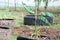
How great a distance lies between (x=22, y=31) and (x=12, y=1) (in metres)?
5.90

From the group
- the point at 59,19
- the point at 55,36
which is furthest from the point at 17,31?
the point at 59,19

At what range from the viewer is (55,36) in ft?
17.1

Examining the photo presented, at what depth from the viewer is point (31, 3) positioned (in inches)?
441

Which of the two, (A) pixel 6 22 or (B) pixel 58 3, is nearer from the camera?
(A) pixel 6 22

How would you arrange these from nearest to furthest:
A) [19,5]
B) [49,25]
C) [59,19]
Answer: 1. [49,25]
2. [59,19]
3. [19,5]

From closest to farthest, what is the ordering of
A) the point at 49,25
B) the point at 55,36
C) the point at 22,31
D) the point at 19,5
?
Result: the point at 55,36 < the point at 22,31 < the point at 49,25 < the point at 19,5

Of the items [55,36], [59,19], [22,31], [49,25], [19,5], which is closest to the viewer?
[55,36]

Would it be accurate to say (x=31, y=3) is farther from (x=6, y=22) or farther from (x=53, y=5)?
(x=6, y=22)

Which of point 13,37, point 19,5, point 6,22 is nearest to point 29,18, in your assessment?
point 6,22

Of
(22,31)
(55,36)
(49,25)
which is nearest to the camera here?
(55,36)

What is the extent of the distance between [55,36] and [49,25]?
1.71 meters

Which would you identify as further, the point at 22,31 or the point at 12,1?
the point at 12,1

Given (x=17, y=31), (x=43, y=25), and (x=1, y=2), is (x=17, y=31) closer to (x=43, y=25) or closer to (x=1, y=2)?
(x=43, y=25)

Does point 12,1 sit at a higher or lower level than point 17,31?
higher
